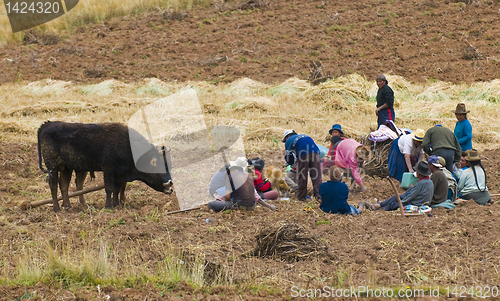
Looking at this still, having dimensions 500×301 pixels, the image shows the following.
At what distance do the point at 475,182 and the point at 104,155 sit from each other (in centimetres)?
647

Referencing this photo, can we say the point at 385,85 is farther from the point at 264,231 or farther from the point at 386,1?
the point at 386,1

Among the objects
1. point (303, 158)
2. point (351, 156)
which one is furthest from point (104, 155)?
point (351, 156)

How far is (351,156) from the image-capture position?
32.6 feet

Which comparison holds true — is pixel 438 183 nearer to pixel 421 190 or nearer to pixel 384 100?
pixel 421 190

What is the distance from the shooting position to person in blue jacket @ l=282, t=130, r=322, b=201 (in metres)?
9.39

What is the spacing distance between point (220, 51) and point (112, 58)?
5414 millimetres

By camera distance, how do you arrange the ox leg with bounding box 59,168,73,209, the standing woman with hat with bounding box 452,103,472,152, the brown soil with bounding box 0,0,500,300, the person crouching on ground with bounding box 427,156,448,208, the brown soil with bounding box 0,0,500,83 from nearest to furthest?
the brown soil with bounding box 0,0,500,300 < the person crouching on ground with bounding box 427,156,448,208 < the ox leg with bounding box 59,168,73,209 < the standing woman with hat with bounding box 452,103,472,152 < the brown soil with bounding box 0,0,500,83

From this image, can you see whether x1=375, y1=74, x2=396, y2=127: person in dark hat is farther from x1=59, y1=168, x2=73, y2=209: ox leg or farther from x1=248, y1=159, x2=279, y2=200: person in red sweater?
x1=59, y1=168, x2=73, y2=209: ox leg

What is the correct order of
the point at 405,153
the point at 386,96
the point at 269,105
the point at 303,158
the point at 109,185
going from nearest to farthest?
the point at 109,185
the point at 303,158
the point at 405,153
the point at 386,96
the point at 269,105

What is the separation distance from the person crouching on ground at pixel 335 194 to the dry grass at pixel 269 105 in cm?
496

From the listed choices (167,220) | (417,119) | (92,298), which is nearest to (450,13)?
(417,119)

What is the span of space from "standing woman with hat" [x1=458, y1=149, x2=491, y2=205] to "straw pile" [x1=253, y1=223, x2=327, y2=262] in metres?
3.82

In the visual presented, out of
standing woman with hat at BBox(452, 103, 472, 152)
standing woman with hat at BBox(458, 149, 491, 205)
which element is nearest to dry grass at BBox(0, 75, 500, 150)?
standing woman with hat at BBox(452, 103, 472, 152)

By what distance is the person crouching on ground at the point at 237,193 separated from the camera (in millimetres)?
8297
